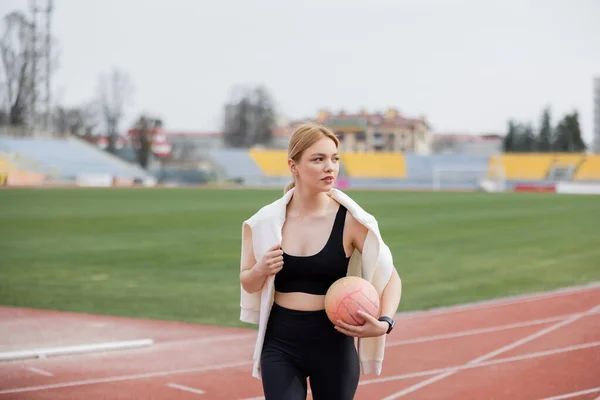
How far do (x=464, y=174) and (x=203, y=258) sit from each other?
67014mm

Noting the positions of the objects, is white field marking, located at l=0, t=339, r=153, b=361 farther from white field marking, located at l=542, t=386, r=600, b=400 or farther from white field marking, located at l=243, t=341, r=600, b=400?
white field marking, located at l=542, t=386, r=600, b=400

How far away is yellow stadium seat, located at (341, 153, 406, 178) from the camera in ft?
263

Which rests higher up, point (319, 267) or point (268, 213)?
point (268, 213)

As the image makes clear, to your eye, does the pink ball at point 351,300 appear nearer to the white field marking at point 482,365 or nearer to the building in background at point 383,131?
the white field marking at point 482,365

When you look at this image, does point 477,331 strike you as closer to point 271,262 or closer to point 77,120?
point 271,262

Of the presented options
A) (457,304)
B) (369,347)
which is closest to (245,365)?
(369,347)

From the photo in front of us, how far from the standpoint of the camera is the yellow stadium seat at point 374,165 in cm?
8006

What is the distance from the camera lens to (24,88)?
69938mm

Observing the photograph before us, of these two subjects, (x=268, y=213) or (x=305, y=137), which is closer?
(x=305, y=137)

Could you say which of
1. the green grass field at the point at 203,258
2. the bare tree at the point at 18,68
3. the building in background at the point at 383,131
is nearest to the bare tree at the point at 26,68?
the bare tree at the point at 18,68

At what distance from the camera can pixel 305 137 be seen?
364cm

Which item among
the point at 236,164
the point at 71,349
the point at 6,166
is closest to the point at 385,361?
the point at 71,349

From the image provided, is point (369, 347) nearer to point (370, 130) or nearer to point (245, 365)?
point (245, 365)

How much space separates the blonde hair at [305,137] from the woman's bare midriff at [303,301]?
651 mm
